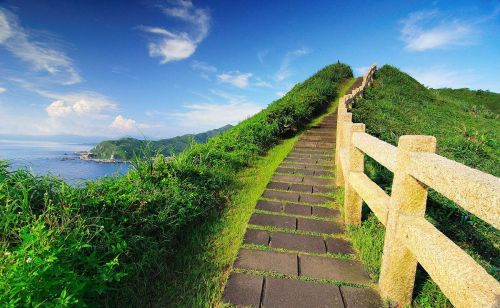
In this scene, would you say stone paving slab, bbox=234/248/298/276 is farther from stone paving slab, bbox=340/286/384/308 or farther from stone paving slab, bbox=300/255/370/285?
stone paving slab, bbox=340/286/384/308

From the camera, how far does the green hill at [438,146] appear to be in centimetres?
305

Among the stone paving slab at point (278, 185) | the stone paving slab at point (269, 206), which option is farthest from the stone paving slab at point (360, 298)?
the stone paving slab at point (278, 185)

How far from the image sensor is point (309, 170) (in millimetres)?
6578

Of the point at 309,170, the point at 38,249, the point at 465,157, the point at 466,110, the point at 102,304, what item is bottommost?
the point at 102,304

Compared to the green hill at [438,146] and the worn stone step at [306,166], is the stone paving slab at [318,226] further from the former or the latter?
the worn stone step at [306,166]

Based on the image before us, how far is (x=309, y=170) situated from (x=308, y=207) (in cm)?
225

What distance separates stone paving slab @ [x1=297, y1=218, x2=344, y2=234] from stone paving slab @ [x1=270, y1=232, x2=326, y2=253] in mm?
219

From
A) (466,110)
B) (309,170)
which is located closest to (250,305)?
(309,170)

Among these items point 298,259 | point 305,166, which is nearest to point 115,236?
point 298,259

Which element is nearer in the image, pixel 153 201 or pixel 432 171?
pixel 432 171

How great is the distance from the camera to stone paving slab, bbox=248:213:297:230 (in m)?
3.81

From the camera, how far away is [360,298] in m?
2.42

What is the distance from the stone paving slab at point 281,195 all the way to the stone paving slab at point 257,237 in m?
1.28

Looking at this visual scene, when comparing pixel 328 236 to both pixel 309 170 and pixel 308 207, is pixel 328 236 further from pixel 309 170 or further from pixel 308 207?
pixel 309 170
